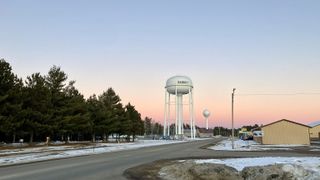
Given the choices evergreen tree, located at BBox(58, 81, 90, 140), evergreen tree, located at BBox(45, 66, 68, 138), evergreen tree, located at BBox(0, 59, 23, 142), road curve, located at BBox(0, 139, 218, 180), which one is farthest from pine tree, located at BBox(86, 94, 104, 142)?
road curve, located at BBox(0, 139, 218, 180)

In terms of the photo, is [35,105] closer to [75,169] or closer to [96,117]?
[96,117]

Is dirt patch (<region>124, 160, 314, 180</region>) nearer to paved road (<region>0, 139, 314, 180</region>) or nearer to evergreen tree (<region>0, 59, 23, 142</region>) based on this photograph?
paved road (<region>0, 139, 314, 180</region>)

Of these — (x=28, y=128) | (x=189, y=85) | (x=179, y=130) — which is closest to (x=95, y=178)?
(x=28, y=128)

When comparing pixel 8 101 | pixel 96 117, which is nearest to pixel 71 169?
pixel 8 101

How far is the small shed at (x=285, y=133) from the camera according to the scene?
73875 mm

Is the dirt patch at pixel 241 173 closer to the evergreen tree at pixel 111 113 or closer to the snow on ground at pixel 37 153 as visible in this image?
the snow on ground at pixel 37 153

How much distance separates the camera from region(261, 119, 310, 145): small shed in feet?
242

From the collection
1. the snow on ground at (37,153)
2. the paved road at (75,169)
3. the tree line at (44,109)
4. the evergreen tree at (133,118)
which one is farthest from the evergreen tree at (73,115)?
the paved road at (75,169)

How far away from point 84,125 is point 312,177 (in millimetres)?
56460

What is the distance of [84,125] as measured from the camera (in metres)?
68.3

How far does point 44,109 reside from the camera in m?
59.3

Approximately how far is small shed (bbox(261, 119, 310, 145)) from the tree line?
29999 mm

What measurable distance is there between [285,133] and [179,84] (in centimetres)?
5309

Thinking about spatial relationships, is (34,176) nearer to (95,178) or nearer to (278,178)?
(95,178)
